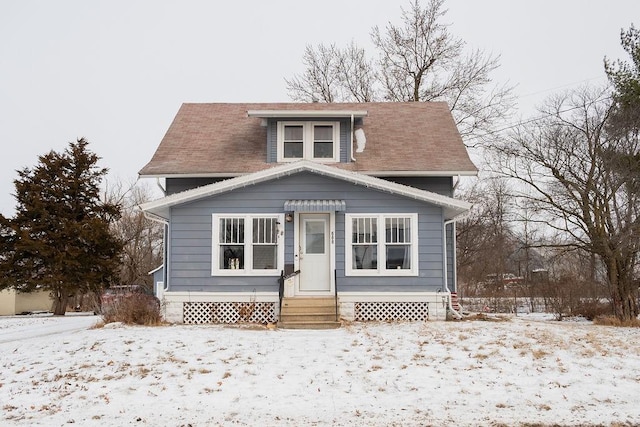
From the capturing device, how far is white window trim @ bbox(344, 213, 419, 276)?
14.9 meters

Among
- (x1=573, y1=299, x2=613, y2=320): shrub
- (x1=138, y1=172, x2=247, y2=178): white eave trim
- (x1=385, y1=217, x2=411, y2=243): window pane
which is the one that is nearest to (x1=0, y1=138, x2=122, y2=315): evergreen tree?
(x1=138, y1=172, x2=247, y2=178): white eave trim

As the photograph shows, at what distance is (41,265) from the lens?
23.8 m

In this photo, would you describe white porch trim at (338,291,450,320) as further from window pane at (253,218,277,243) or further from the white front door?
window pane at (253,218,277,243)

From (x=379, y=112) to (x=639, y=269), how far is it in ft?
30.9

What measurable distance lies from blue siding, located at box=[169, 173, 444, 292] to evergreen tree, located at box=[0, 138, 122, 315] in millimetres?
9583

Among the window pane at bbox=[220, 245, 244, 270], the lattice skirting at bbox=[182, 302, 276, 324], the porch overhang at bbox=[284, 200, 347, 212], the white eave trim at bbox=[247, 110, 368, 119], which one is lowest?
the lattice skirting at bbox=[182, 302, 276, 324]

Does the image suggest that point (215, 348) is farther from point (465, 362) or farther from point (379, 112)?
point (379, 112)

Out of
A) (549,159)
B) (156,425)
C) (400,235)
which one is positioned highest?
(549,159)

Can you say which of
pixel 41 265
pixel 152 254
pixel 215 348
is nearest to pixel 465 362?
pixel 215 348

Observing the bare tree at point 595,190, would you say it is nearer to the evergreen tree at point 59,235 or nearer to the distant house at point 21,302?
the evergreen tree at point 59,235

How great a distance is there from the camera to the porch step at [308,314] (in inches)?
535

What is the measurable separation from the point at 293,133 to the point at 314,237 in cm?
387

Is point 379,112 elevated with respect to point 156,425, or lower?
elevated

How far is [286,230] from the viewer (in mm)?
15180
